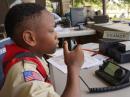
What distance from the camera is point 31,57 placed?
0.99 metres

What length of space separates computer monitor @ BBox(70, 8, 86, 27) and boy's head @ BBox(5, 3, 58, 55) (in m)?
2.04

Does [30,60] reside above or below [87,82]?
above

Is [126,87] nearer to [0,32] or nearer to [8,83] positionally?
[8,83]

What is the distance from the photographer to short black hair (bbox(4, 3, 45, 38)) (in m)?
1.07

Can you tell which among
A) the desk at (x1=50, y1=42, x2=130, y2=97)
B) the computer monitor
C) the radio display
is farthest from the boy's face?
the computer monitor

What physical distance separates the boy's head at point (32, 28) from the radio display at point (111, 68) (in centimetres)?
36

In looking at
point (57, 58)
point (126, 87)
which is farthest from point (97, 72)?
point (57, 58)

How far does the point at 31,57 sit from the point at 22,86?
0.53 ft

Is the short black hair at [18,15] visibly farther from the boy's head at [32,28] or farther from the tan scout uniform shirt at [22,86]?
the tan scout uniform shirt at [22,86]

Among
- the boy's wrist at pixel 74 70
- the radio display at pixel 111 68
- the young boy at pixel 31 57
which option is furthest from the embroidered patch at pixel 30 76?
the radio display at pixel 111 68

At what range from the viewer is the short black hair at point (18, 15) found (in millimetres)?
1065

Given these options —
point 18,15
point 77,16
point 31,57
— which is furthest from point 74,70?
point 77,16

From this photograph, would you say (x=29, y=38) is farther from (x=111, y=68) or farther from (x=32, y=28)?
(x=111, y=68)

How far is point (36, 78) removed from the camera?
90cm
